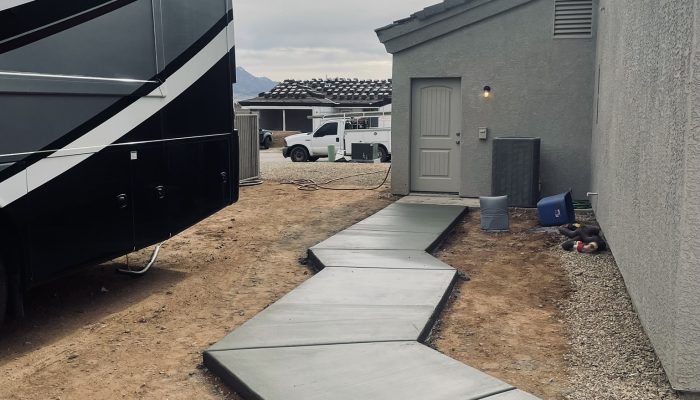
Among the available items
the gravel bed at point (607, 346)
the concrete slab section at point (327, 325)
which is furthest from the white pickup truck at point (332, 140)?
the concrete slab section at point (327, 325)

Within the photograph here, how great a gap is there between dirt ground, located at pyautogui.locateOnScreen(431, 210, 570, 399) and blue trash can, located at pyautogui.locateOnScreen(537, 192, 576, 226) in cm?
51

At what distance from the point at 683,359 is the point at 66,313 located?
4990mm

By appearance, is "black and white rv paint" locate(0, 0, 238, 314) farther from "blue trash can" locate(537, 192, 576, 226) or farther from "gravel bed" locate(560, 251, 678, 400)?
"blue trash can" locate(537, 192, 576, 226)

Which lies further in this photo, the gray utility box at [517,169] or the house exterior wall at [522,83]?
the house exterior wall at [522,83]

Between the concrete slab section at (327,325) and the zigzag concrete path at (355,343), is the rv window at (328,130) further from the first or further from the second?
the concrete slab section at (327,325)

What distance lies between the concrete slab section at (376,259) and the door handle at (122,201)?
222 cm

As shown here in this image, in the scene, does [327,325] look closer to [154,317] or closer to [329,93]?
[154,317]

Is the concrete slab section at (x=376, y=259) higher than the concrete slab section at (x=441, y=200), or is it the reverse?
the concrete slab section at (x=441, y=200)

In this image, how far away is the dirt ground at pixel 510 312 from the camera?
4484mm

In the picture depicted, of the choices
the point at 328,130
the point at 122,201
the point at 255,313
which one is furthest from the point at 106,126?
the point at 328,130

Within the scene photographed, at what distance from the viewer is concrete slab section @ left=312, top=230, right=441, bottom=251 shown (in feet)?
26.2

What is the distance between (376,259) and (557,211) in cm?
362

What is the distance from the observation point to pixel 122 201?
5898 mm

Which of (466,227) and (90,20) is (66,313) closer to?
(90,20)
